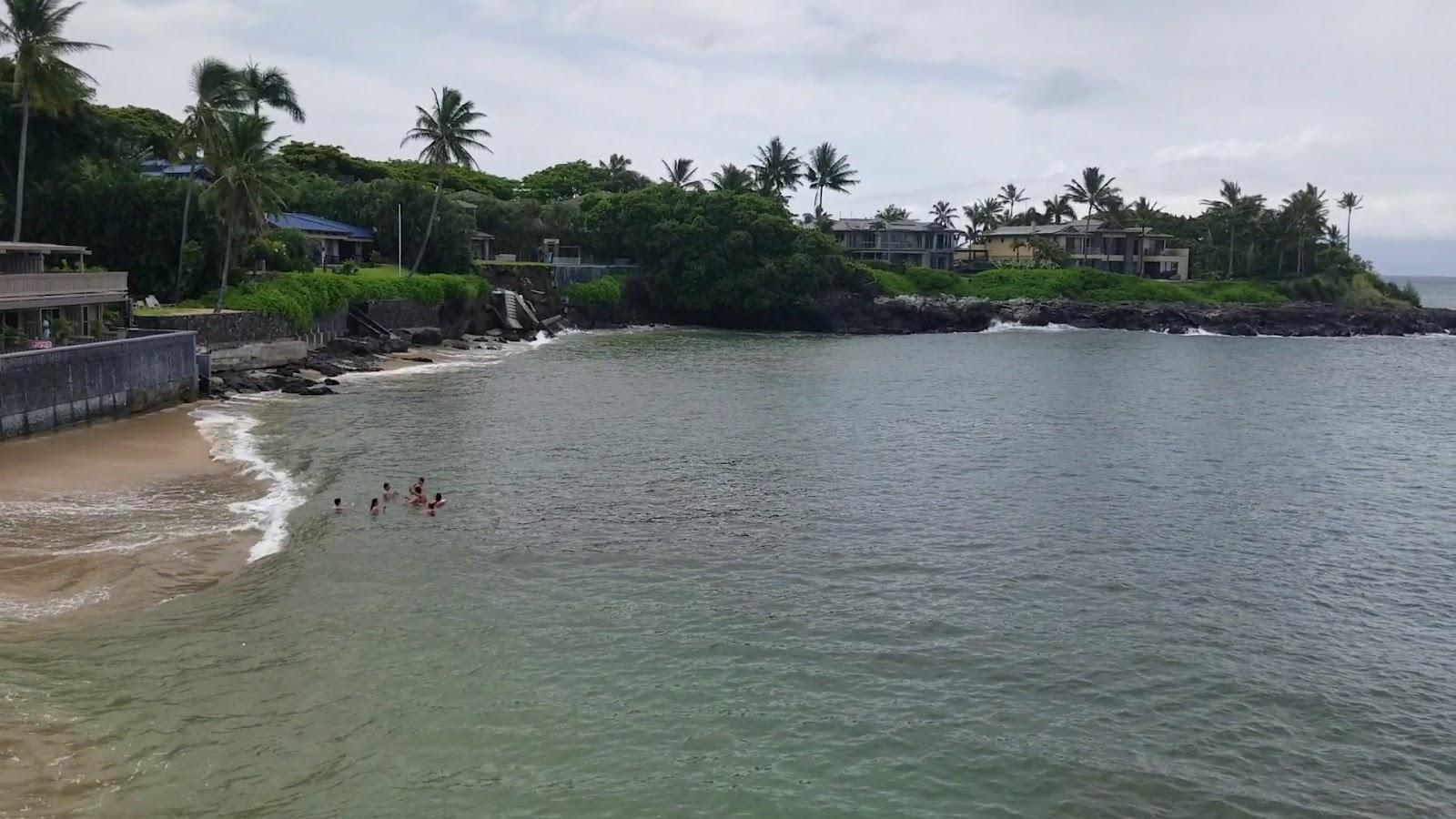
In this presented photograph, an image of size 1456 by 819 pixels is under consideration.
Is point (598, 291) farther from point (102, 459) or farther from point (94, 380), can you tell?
point (102, 459)

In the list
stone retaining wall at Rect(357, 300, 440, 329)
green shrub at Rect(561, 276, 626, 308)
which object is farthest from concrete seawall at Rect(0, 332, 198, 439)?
green shrub at Rect(561, 276, 626, 308)

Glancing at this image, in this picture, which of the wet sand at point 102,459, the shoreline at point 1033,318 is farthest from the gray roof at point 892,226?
the wet sand at point 102,459

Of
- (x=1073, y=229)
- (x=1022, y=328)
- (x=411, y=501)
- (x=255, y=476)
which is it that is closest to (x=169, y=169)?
(x=255, y=476)

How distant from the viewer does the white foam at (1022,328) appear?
98.2 metres

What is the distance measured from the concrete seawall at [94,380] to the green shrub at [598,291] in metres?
48.1

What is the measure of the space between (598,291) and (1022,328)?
4067 centimetres

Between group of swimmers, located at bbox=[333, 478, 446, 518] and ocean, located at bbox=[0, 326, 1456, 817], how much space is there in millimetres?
485

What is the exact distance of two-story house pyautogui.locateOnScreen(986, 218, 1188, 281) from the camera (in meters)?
128

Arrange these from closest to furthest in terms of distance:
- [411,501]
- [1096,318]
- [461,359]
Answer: [411,501] < [461,359] < [1096,318]

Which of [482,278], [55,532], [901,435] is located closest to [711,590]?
[55,532]

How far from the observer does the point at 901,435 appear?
130ft

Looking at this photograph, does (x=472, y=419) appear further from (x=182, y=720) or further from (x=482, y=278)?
(x=482, y=278)

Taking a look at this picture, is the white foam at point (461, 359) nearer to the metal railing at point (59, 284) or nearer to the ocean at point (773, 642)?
the metal railing at point (59, 284)

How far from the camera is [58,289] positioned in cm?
3859
